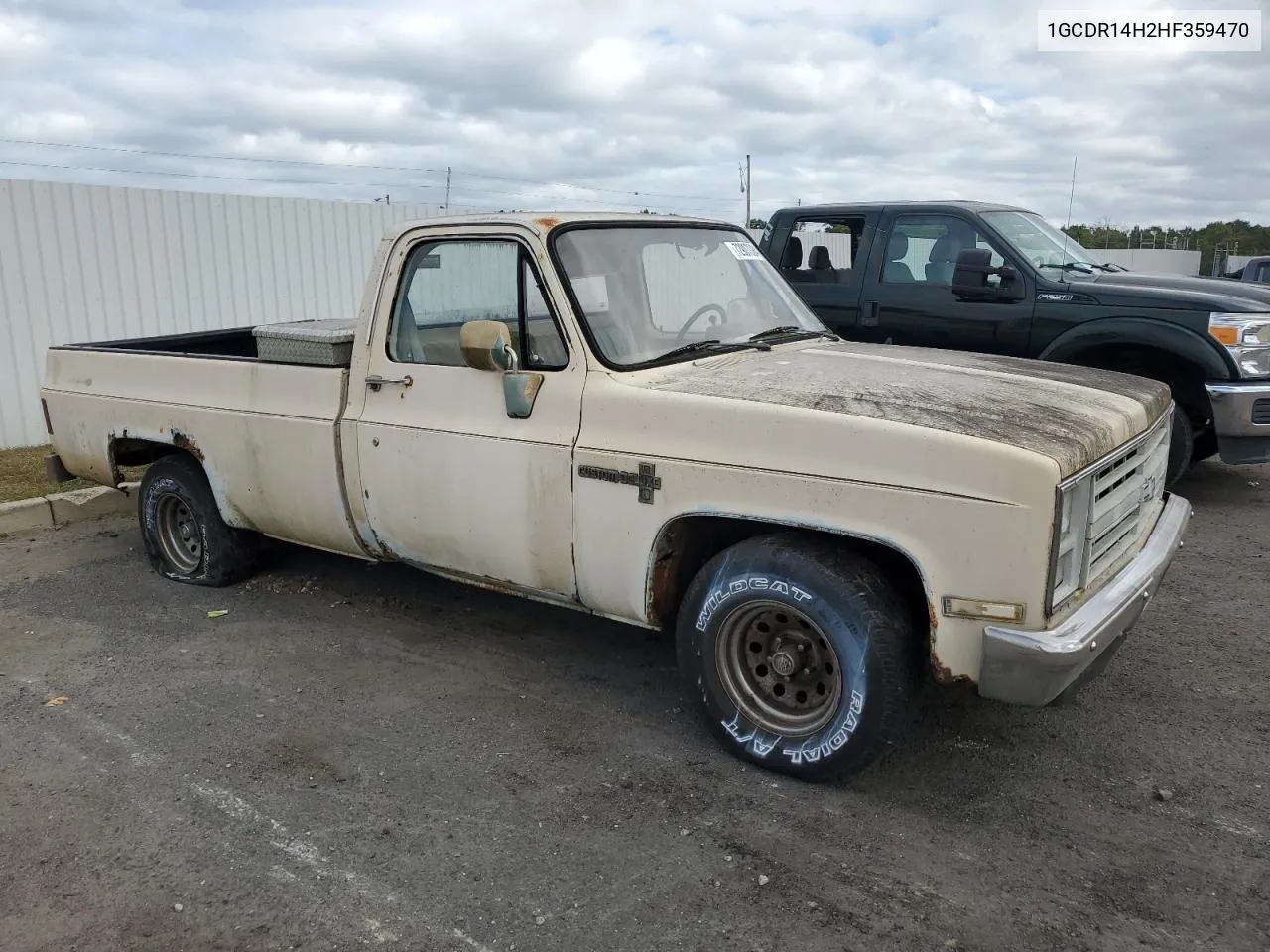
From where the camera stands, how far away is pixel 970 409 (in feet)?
11.2

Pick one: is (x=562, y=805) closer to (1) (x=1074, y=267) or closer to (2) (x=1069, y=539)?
(2) (x=1069, y=539)

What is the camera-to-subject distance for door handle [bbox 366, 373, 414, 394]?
446 cm

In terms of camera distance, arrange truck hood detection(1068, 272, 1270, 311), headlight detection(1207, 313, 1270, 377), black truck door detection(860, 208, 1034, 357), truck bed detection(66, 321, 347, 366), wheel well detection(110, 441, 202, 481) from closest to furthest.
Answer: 1. wheel well detection(110, 441, 202, 481)
2. truck bed detection(66, 321, 347, 366)
3. headlight detection(1207, 313, 1270, 377)
4. truck hood detection(1068, 272, 1270, 311)
5. black truck door detection(860, 208, 1034, 357)

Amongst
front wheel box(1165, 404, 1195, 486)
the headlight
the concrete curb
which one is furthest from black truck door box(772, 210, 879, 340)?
the concrete curb

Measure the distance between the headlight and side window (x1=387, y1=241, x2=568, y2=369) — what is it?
4959mm

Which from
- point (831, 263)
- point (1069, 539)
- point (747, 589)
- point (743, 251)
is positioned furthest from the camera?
point (831, 263)

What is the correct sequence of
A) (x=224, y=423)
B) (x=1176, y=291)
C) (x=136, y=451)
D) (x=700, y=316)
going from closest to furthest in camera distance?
(x=700, y=316)
(x=224, y=423)
(x=136, y=451)
(x=1176, y=291)

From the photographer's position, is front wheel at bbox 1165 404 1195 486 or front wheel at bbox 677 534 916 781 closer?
front wheel at bbox 677 534 916 781

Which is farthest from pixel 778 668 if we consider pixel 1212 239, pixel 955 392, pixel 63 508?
pixel 1212 239

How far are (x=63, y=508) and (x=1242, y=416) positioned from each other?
8.04 m

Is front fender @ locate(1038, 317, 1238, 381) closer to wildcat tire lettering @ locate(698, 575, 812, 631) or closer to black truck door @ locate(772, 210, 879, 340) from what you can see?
black truck door @ locate(772, 210, 879, 340)

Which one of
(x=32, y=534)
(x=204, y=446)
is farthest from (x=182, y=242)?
(x=204, y=446)

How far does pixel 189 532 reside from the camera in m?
5.91

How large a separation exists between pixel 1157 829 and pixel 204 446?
4.59 metres
